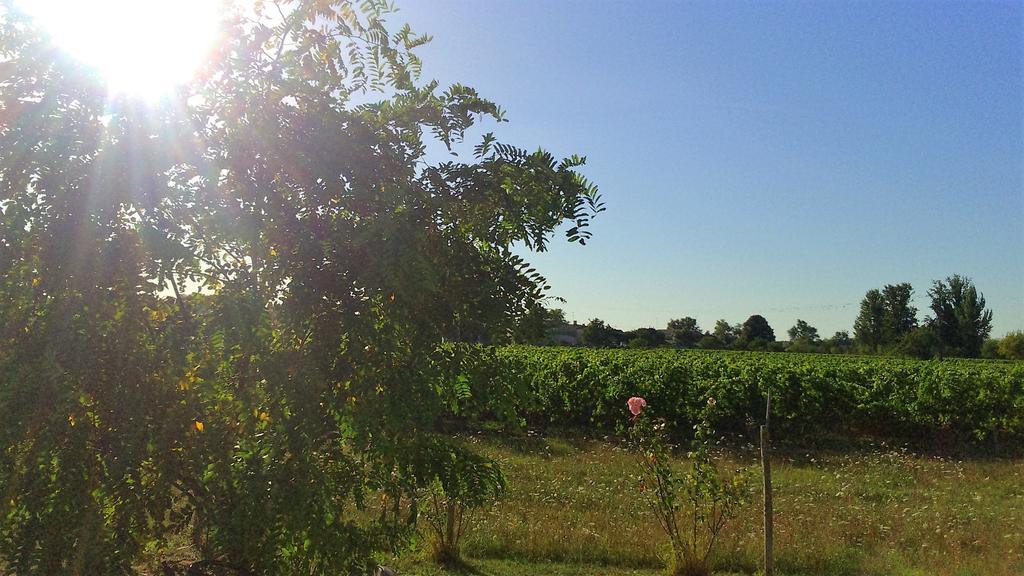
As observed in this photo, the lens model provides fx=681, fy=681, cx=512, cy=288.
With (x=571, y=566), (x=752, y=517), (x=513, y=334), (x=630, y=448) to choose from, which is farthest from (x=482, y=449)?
(x=513, y=334)

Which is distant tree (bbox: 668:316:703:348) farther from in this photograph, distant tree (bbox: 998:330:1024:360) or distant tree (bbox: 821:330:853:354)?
distant tree (bbox: 998:330:1024:360)

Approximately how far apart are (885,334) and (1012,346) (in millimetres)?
18910

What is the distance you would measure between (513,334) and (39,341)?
1839 mm

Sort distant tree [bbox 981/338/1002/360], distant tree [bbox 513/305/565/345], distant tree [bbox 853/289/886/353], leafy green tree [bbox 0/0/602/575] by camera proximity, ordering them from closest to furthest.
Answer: leafy green tree [bbox 0/0/602/575], distant tree [bbox 513/305/565/345], distant tree [bbox 981/338/1002/360], distant tree [bbox 853/289/886/353]

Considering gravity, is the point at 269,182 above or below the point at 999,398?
above

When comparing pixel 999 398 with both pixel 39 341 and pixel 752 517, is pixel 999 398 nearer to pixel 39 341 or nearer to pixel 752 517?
pixel 752 517

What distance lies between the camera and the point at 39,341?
2582 millimetres

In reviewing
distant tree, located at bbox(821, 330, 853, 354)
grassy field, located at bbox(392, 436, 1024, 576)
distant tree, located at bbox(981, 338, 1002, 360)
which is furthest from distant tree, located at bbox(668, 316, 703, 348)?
grassy field, located at bbox(392, 436, 1024, 576)

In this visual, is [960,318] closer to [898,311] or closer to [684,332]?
[898,311]

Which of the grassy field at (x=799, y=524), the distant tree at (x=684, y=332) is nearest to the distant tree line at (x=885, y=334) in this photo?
the distant tree at (x=684, y=332)

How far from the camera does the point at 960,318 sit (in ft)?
234

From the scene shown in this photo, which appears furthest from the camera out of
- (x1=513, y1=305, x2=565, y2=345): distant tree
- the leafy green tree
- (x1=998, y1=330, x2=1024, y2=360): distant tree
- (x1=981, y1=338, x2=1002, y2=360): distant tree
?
(x1=981, y1=338, x2=1002, y2=360): distant tree

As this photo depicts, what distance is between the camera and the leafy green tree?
8.54 feet

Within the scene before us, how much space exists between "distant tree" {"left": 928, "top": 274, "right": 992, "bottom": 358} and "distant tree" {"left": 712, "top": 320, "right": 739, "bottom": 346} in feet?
66.1
